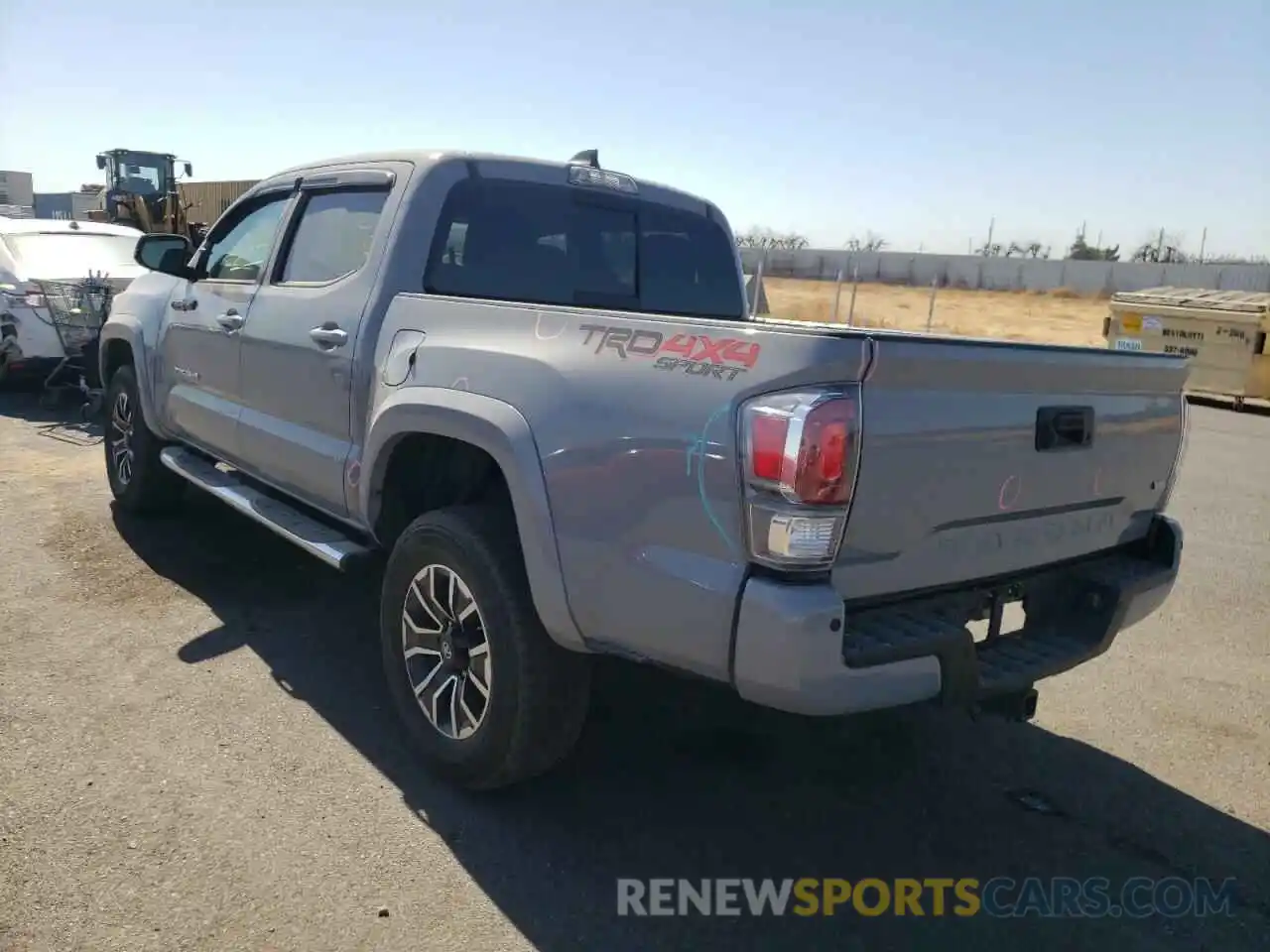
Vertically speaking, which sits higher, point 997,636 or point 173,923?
Result: point 997,636

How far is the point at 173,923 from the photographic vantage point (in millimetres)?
2578

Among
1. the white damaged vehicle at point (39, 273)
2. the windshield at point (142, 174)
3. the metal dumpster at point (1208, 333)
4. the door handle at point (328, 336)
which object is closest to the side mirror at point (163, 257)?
the door handle at point (328, 336)

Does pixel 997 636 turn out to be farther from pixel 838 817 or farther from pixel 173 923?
pixel 173 923

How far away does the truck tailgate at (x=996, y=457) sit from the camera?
7.95ft

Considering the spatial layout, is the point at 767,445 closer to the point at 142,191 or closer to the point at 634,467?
the point at 634,467

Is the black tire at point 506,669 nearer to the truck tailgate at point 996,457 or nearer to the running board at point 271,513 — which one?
the running board at point 271,513

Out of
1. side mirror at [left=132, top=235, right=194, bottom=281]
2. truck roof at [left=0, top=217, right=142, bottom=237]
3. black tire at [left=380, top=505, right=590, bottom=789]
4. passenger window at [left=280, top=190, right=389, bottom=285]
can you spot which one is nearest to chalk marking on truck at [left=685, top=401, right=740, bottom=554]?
black tire at [left=380, top=505, right=590, bottom=789]

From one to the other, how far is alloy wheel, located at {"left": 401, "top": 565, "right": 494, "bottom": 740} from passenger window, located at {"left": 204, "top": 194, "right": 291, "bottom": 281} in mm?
2122

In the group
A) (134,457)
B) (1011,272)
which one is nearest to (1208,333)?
(134,457)

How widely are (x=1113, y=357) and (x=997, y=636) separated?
35.5 inches

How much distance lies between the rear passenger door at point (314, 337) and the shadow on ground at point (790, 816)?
0.87m

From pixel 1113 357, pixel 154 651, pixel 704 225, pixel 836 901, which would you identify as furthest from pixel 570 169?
pixel 836 901

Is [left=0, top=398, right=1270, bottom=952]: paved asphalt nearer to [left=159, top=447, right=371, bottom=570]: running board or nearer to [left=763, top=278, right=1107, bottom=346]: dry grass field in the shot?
[left=159, top=447, right=371, bottom=570]: running board

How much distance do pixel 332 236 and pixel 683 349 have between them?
2300mm
